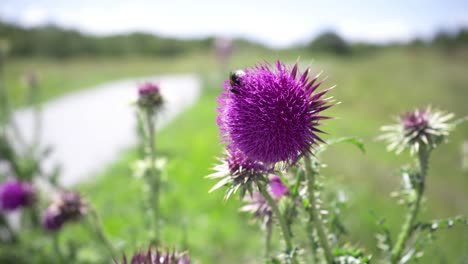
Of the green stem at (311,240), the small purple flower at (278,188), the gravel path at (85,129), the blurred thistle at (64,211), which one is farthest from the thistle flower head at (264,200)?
the blurred thistle at (64,211)

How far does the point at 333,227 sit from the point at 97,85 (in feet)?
92.7

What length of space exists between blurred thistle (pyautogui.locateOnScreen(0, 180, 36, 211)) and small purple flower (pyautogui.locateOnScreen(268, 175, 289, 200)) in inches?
134

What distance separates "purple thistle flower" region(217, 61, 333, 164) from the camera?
5.74 feet

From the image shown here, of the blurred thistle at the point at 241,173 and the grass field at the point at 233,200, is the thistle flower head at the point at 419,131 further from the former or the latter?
the blurred thistle at the point at 241,173

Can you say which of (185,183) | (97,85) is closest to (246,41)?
(97,85)

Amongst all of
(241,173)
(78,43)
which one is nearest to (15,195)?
(241,173)

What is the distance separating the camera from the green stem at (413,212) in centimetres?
218

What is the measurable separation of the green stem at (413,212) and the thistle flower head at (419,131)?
69 millimetres

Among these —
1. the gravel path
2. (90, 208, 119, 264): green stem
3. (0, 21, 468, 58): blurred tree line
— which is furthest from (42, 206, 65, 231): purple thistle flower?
(0, 21, 468, 58): blurred tree line

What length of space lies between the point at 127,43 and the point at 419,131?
69.2m

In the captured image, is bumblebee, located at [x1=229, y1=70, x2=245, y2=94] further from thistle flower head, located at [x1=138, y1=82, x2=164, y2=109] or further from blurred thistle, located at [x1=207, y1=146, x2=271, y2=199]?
thistle flower head, located at [x1=138, y1=82, x2=164, y2=109]

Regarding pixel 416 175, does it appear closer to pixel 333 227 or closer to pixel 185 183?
pixel 333 227

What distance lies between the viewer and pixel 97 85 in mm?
27703

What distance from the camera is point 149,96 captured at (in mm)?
3574
